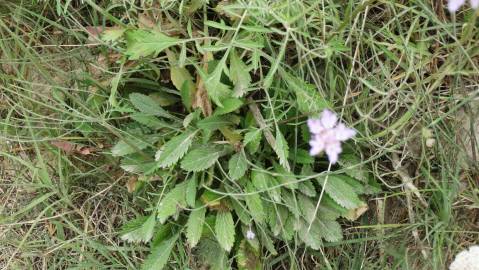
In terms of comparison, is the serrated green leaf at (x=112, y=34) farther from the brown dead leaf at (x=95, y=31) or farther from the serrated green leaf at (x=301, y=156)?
the serrated green leaf at (x=301, y=156)

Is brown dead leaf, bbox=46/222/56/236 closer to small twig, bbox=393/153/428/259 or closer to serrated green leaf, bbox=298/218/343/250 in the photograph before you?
serrated green leaf, bbox=298/218/343/250

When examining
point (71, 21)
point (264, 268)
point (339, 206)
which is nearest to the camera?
point (339, 206)

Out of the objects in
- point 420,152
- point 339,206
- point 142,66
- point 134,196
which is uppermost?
point 142,66

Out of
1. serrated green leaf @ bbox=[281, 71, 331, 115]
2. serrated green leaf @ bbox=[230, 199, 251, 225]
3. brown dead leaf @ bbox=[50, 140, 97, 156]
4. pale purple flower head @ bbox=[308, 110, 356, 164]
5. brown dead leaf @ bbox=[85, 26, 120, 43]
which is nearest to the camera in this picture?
pale purple flower head @ bbox=[308, 110, 356, 164]

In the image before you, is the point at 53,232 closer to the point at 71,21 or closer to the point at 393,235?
the point at 71,21

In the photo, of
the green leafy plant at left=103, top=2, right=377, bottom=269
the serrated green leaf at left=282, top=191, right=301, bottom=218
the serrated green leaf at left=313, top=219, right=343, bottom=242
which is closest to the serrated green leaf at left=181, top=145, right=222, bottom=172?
the green leafy plant at left=103, top=2, right=377, bottom=269

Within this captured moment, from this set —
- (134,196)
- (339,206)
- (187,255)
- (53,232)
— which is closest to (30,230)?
(53,232)

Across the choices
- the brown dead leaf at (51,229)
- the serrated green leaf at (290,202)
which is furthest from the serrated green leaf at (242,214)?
the brown dead leaf at (51,229)
